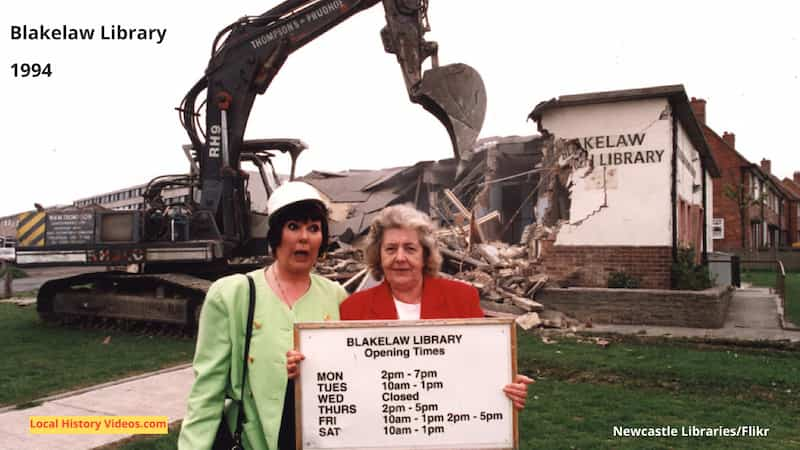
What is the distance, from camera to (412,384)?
2.64m

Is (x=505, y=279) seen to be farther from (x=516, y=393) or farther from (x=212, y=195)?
(x=516, y=393)

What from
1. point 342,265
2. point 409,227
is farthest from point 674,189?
point 409,227

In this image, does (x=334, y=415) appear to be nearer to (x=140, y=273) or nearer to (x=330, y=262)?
(x=140, y=273)

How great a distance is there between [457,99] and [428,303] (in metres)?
8.90

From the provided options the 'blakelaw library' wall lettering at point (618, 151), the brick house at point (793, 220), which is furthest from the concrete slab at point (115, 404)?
the brick house at point (793, 220)

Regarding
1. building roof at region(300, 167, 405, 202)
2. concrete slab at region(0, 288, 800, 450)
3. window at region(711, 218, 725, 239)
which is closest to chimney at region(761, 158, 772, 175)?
window at region(711, 218, 725, 239)

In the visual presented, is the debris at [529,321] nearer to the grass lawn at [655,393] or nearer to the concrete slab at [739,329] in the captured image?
the concrete slab at [739,329]

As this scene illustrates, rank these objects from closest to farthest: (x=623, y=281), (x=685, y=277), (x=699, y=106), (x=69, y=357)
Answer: (x=69, y=357) → (x=685, y=277) → (x=623, y=281) → (x=699, y=106)

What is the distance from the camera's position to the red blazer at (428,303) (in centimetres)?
280

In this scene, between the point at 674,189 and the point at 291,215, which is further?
the point at 674,189

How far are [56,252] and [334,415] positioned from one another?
10.2m

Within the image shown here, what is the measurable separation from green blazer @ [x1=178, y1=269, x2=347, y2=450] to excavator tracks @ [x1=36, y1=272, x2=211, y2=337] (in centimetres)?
839

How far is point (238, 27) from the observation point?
11.9m

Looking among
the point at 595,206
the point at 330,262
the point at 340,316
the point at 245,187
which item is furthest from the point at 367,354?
the point at 330,262
